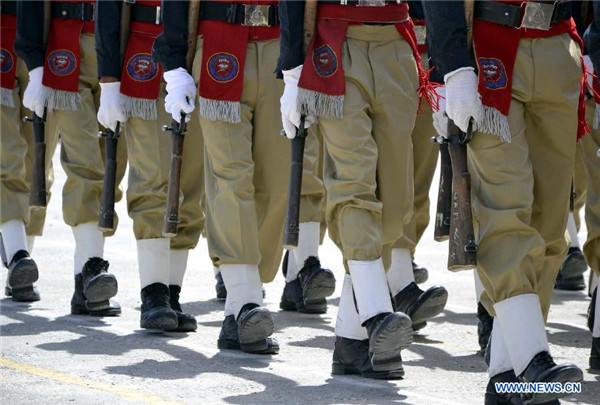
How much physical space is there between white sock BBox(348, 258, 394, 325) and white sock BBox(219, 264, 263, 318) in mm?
929

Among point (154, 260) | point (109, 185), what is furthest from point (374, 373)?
point (109, 185)

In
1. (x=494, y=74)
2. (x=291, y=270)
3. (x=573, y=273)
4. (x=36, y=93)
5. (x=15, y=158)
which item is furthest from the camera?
(x=573, y=273)

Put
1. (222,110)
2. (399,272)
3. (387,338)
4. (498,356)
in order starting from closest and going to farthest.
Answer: (498,356)
(387,338)
(222,110)
(399,272)

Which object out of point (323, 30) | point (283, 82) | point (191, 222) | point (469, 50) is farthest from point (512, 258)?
point (191, 222)

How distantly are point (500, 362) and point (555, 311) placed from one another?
2746 mm

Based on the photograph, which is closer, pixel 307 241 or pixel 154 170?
pixel 154 170

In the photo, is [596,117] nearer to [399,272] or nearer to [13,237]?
[399,272]

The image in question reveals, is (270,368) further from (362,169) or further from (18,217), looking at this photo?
(18,217)

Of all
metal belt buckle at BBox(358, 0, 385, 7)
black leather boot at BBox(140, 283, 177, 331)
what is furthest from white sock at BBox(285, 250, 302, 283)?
metal belt buckle at BBox(358, 0, 385, 7)

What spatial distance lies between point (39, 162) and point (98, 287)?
3.25ft

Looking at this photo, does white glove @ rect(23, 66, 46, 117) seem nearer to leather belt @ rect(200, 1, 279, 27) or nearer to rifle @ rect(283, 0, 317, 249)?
leather belt @ rect(200, 1, 279, 27)

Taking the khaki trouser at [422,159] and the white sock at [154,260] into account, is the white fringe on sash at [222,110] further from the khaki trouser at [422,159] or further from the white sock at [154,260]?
the khaki trouser at [422,159]

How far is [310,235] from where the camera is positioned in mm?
8164

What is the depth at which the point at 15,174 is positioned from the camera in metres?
8.63
